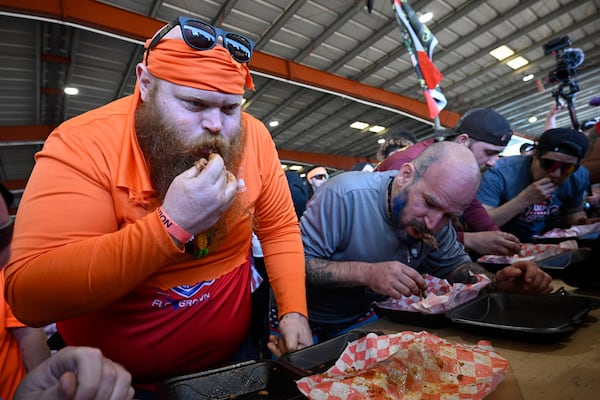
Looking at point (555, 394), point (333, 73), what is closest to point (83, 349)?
point (555, 394)

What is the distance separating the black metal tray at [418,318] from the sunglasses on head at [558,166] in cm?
234

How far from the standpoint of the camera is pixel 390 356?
38.6 inches

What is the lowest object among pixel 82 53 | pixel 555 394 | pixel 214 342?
pixel 555 394

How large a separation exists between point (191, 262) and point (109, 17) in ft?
18.5

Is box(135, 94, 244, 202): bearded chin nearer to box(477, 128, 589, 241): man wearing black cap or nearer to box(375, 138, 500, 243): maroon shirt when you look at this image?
box(375, 138, 500, 243): maroon shirt

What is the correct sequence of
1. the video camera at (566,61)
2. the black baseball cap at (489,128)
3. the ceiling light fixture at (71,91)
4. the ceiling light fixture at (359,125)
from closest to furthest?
1. the black baseball cap at (489,128)
2. the video camera at (566,61)
3. the ceiling light fixture at (71,91)
4. the ceiling light fixture at (359,125)

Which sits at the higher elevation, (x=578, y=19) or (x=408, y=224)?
(x=578, y=19)

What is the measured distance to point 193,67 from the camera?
108cm

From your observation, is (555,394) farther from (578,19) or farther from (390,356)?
(578,19)

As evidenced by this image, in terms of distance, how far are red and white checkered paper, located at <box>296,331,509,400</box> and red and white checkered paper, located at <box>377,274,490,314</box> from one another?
0.94ft

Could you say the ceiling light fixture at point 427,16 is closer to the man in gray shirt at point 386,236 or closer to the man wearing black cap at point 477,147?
the man wearing black cap at point 477,147

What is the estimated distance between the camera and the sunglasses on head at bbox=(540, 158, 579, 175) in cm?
286

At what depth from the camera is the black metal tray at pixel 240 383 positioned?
2.89 ft

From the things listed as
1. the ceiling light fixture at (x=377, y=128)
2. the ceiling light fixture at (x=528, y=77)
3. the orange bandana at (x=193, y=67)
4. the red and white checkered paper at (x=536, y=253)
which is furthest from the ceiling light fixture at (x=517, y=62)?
the orange bandana at (x=193, y=67)
